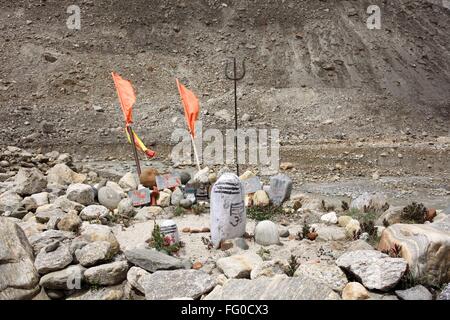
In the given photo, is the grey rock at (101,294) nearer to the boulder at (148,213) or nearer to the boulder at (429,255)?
the boulder at (148,213)

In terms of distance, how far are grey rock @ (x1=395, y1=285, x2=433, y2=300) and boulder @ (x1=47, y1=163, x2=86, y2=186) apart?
8.02 metres

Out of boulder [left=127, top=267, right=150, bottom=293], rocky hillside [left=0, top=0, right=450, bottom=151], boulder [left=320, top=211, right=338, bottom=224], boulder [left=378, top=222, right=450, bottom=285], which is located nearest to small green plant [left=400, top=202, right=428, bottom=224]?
boulder [left=320, top=211, right=338, bottom=224]

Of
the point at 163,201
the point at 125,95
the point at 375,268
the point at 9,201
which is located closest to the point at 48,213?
the point at 9,201

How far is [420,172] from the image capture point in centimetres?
1384

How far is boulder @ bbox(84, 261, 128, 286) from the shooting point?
17.6 feet

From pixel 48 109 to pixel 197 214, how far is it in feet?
43.9

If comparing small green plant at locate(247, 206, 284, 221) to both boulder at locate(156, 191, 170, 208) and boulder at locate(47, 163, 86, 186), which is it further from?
boulder at locate(47, 163, 86, 186)

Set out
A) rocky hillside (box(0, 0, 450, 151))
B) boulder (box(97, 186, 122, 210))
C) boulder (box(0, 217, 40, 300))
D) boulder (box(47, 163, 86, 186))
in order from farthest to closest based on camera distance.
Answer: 1. rocky hillside (box(0, 0, 450, 151))
2. boulder (box(47, 163, 86, 186))
3. boulder (box(97, 186, 122, 210))
4. boulder (box(0, 217, 40, 300))

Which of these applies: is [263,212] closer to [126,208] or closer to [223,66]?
[126,208]

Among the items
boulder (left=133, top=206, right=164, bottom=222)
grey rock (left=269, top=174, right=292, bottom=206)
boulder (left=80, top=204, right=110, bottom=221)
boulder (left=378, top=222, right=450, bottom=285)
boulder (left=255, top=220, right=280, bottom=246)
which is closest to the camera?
boulder (left=378, top=222, right=450, bottom=285)

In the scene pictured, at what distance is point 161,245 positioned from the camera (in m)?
6.40

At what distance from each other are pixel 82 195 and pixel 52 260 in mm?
3015

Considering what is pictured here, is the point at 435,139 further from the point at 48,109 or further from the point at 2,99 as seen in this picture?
the point at 2,99

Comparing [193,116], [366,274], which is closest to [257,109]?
[193,116]
